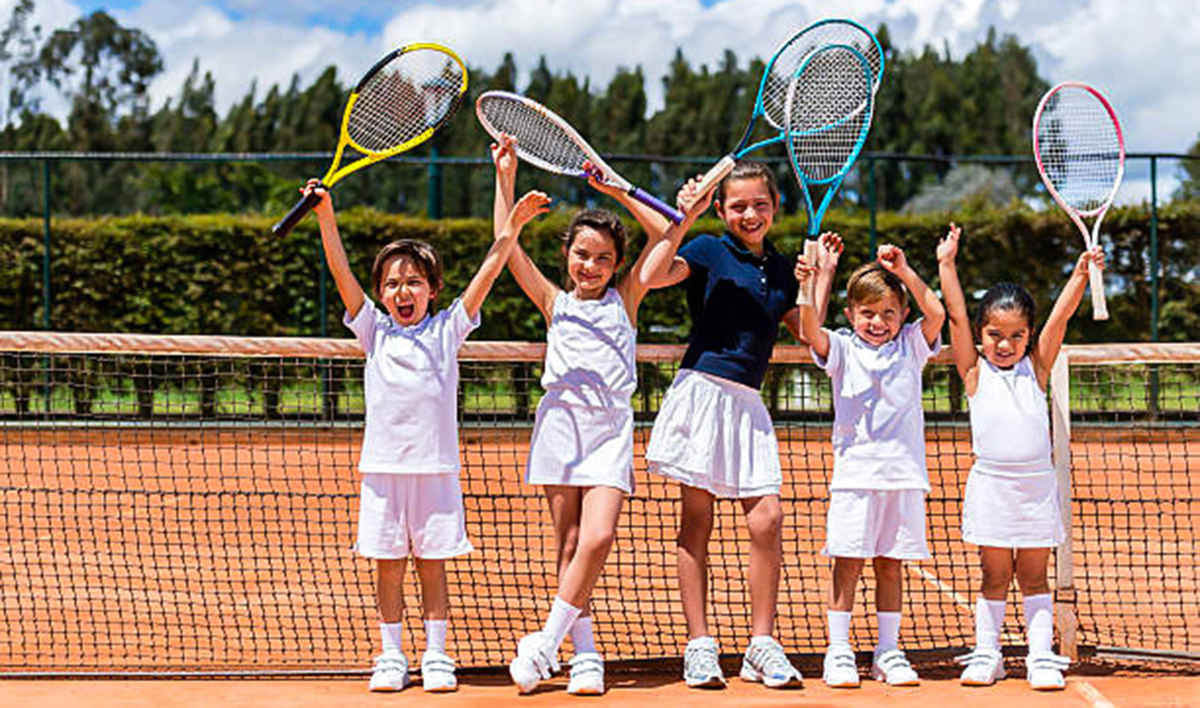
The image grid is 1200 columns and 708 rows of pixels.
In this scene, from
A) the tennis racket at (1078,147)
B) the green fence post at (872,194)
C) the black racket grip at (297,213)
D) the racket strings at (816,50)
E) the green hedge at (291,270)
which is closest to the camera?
the black racket grip at (297,213)

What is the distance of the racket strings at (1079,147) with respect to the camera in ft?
14.8

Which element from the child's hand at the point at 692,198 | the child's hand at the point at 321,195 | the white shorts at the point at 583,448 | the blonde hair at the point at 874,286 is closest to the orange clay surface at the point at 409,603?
the white shorts at the point at 583,448

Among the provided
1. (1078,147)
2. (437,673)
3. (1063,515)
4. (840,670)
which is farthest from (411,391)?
(1078,147)

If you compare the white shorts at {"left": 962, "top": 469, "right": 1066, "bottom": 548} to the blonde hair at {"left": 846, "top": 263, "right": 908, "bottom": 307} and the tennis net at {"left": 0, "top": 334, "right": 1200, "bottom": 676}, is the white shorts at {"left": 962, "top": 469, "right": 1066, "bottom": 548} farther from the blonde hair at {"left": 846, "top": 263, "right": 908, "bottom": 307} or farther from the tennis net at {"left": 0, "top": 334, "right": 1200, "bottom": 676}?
the blonde hair at {"left": 846, "top": 263, "right": 908, "bottom": 307}

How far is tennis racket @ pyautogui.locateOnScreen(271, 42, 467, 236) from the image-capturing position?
4320 millimetres

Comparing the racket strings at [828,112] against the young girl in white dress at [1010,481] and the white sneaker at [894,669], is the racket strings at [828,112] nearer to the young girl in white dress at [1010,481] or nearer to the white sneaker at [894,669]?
the young girl in white dress at [1010,481]

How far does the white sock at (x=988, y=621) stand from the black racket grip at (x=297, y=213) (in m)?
2.27

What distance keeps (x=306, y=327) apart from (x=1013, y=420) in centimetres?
963

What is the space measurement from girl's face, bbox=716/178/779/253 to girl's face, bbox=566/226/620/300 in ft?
1.18

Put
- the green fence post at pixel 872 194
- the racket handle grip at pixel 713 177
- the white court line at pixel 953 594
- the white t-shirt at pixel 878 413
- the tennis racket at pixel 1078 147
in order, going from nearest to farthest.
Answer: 1. the racket handle grip at pixel 713 177
2. the white t-shirt at pixel 878 413
3. the tennis racket at pixel 1078 147
4. the white court line at pixel 953 594
5. the green fence post at pixel 872 194

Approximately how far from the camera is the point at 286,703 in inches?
158

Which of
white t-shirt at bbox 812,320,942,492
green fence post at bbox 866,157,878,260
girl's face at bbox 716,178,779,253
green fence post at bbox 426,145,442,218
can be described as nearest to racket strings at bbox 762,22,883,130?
girl's face at bbox 716,178,779,253

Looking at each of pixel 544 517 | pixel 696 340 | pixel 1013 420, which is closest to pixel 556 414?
pixel 696 340

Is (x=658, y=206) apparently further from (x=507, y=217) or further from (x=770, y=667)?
(x=770, y=667)
